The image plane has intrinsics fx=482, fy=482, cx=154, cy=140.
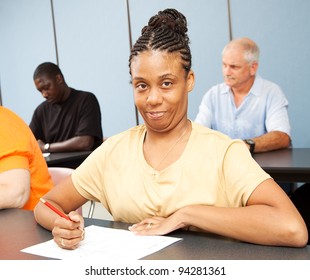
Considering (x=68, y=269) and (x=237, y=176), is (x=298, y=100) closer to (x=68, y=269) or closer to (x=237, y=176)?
(x=237, y=176)

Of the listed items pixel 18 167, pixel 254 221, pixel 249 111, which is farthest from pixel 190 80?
pixel 249 111

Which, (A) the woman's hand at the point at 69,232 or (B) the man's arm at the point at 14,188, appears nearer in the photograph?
(A) the woman's hand at the point at 69,232

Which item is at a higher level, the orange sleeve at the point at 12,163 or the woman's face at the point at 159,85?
the woman's face at the point at 159,85

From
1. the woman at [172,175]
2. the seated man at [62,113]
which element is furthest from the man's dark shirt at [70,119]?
the woman at [172,175]

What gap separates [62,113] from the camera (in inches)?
173

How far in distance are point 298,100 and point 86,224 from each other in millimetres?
3661

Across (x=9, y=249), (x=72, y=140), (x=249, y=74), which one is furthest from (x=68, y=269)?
(x=72, y=140)

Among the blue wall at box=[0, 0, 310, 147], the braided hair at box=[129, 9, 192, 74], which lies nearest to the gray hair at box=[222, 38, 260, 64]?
the blue wall at box=[0, 0, 310, 147]

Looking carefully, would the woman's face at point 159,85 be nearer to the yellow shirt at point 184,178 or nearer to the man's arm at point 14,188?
the yellow shirt at point 184,178

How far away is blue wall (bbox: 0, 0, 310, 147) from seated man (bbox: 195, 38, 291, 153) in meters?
1.12

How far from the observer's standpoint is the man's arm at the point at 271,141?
3.01 m

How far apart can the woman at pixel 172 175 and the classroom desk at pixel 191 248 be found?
0.03 metres

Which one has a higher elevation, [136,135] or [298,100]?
[136,135]

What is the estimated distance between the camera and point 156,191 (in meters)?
1.42
